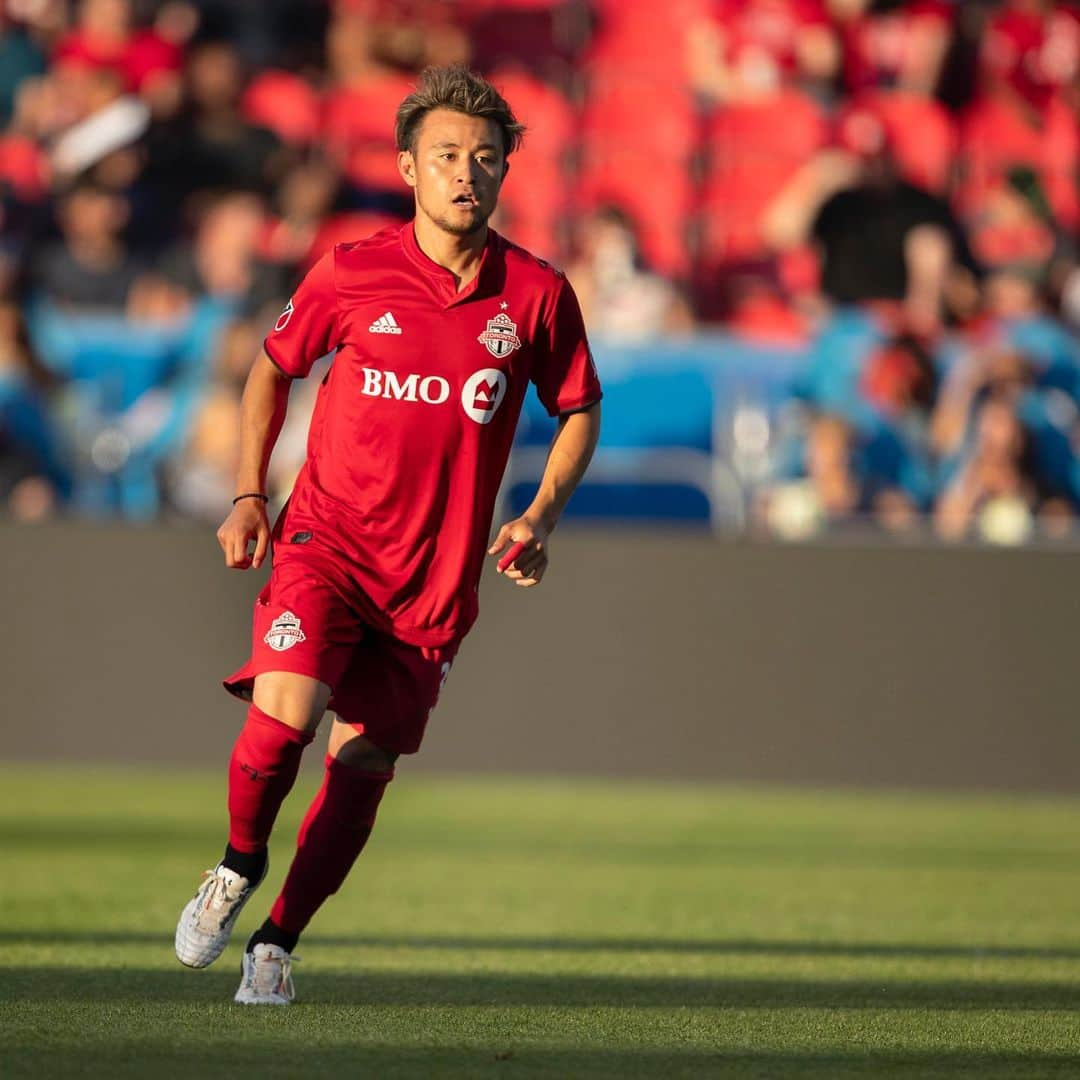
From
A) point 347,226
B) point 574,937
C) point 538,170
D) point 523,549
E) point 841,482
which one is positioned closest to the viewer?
point 523,549

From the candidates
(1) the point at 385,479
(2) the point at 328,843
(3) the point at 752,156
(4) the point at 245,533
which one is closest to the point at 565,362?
(1) the point at 385,479

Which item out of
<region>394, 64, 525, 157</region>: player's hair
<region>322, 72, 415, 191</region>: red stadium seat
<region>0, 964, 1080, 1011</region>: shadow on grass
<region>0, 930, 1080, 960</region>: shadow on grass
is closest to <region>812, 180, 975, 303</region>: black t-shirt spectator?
<region>322, 72, 415, 191</region>: red stadium seat

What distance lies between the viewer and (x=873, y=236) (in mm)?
13320

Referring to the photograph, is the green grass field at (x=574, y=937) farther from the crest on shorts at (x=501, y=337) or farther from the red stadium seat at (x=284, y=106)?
the red stadium seat at (x=284, y=106)

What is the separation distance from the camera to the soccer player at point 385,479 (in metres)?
4.98

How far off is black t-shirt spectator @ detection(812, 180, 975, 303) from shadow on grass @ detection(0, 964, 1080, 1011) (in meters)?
7.97

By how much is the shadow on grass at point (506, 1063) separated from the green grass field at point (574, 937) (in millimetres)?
12

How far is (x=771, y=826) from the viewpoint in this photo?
10.2m

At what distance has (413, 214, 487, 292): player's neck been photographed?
5125 mm

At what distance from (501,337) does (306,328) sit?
472mm

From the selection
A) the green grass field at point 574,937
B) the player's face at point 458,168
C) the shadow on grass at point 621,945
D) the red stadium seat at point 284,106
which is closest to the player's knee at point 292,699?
the green grass field at point 574,937

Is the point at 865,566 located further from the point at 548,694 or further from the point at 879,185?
the point at 879,185

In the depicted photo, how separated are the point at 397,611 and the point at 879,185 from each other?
29.9ft

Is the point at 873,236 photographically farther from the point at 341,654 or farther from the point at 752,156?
the point at 341,654
